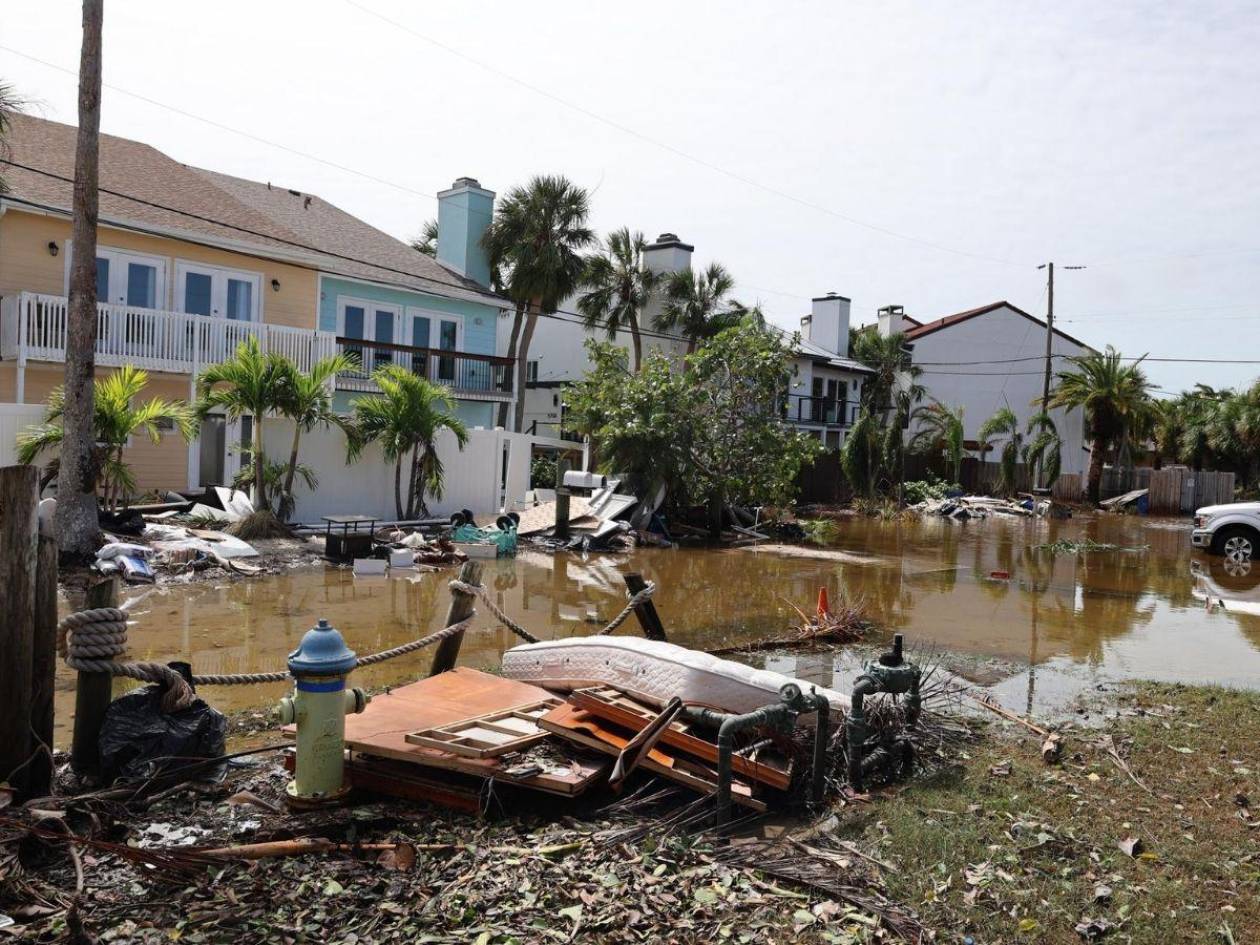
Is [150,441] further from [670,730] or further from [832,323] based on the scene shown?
[832,323]

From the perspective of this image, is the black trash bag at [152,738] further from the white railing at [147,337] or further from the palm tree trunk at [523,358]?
the palm tree trunk at [523,358]

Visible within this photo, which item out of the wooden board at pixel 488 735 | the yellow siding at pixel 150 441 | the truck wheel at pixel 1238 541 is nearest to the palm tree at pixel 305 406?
the yellow siding at pixel 150 441

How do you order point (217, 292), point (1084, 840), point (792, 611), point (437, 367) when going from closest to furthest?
point (1084, 840) < point (792, 611) < point (217, 292) < point (437, 367)

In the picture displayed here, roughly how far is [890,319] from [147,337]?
38815 mm

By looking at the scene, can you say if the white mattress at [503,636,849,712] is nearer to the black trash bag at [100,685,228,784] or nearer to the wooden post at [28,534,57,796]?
the black trash bag at [100,685,228,784]

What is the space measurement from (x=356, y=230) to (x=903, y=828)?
1034 inches

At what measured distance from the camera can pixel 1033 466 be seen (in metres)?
40.0

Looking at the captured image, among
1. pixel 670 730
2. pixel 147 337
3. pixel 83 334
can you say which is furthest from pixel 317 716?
pixel 147 337

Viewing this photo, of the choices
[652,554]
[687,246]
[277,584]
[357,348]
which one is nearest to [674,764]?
[277,584]

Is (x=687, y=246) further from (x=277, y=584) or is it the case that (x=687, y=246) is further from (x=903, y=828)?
(x=903, y=828)

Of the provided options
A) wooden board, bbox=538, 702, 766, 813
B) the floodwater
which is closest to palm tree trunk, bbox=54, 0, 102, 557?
the floodwater

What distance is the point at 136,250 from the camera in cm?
1994

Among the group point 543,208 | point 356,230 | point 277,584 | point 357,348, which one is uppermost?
point 543,208

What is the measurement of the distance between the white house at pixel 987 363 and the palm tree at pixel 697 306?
53.9ft
